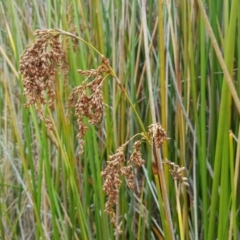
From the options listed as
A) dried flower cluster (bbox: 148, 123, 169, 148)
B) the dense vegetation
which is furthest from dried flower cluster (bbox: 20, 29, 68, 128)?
dried flower cluster (bbox: 148, 123, 169, 148)

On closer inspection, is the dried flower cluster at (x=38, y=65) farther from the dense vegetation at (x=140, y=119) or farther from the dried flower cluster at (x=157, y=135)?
the dried flower cluster at (x=157, y=135)

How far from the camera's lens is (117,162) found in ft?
1.75

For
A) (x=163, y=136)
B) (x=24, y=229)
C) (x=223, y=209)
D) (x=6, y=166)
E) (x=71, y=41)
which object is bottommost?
(x=24, y=229)

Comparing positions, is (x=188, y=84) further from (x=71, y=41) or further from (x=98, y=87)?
(x=98, y=87)

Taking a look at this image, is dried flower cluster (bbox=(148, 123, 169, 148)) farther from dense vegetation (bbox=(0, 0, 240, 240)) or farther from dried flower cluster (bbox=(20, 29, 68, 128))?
dried flower cluster (bbox=(20, 29, 68, 128))

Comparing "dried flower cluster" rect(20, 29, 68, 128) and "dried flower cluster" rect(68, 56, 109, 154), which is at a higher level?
"dried flower cluster" rect(20, 29, 68, 128)

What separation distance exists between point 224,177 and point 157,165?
0.36 ft

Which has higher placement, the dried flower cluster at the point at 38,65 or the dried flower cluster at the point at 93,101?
the dried flower cluster at the point at 38,65

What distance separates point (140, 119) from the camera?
2.03ft

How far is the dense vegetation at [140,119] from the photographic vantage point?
54cm

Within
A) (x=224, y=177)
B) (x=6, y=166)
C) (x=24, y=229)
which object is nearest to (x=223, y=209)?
(x=224, y=177)

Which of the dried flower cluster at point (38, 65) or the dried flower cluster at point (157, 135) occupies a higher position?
the dried flower cluster at point (38, 65)

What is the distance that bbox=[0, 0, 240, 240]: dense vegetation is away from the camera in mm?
545

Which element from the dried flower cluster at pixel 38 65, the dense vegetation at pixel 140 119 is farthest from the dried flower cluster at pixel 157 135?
the dried flower cluster at pixel 38 65
